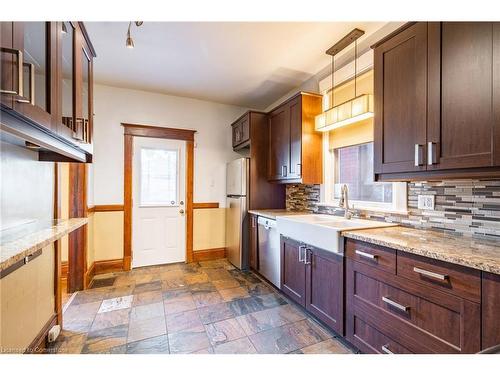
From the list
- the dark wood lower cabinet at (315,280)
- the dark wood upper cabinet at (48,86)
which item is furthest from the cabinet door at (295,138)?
the dark wood upper cabinet at (48,86)

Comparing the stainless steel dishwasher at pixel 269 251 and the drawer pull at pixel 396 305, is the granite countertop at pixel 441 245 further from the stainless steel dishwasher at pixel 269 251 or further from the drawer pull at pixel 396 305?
the stainless steel dishwasher at pixel 269 251

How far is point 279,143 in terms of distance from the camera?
124 inches

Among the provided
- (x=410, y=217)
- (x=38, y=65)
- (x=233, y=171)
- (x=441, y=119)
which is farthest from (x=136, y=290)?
(x=441, y=119)

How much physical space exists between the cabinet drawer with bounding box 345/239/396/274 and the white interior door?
2.79 metres

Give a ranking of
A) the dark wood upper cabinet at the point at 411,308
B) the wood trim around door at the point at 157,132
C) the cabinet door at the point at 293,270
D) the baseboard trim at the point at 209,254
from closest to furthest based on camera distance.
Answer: the dark wood upper cabinet at the point at 411,308 < the cabinet door at the point at 293,270 < the wood trim around door at the point at 157,132 < the baseboard trim at the point at 209,254

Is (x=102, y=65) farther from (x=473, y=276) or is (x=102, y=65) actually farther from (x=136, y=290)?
(x=473, y=276)

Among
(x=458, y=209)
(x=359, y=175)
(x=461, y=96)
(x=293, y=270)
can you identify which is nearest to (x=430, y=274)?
(x=458, y=209)

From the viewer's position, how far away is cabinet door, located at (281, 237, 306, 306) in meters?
2.24

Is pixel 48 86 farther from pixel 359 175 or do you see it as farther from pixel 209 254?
pixel 209 254

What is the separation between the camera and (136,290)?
2.81 metres

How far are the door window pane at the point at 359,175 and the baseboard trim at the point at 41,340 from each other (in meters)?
2.92

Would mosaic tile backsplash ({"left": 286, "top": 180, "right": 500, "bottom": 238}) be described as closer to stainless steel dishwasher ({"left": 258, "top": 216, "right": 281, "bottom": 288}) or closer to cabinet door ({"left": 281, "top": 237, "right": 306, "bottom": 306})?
cabinet door ({"left": 281, "top": 237, "right": 306, "bottom": 306})

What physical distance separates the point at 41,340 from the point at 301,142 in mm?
2857

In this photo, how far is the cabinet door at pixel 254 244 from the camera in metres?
3.23
